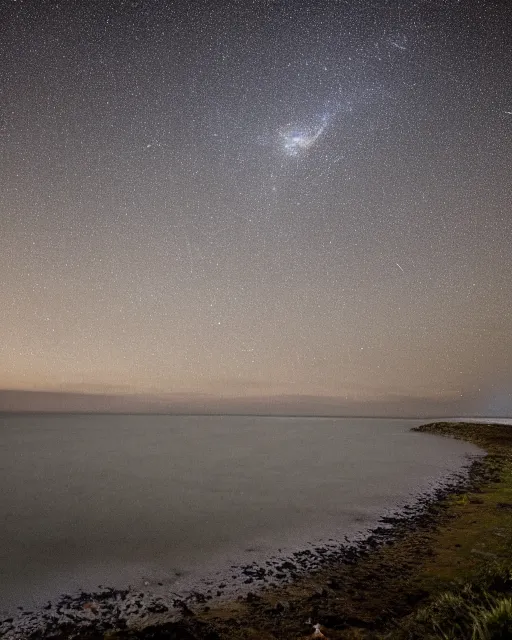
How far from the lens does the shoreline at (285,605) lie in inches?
267

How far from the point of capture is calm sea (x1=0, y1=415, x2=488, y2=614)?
10078mm

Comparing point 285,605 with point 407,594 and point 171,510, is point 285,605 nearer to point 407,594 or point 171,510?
point 407,594

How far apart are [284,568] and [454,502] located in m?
9.38

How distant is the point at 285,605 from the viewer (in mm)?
7660

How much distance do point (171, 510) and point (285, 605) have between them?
9231 millimetres

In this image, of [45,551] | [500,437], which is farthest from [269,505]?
[500,437]

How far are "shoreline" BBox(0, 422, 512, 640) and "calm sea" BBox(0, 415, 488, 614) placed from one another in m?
0.99

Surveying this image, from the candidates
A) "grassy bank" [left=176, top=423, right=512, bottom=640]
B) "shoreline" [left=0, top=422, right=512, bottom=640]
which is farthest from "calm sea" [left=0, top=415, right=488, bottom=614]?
"grassy bank" [left=176, top=423, right=512, bottom=640]

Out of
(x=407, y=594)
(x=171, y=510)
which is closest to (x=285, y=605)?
(x=407, y=594)

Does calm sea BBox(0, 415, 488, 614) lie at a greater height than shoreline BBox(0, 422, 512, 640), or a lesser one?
lesser

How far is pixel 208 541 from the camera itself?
479 inches

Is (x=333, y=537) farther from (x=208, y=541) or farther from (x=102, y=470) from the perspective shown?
(x=102, y=470)

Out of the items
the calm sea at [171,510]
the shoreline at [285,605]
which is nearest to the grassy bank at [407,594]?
the shoreline at [285,605]

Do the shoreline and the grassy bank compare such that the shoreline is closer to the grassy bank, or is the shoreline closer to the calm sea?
the grassy bank
